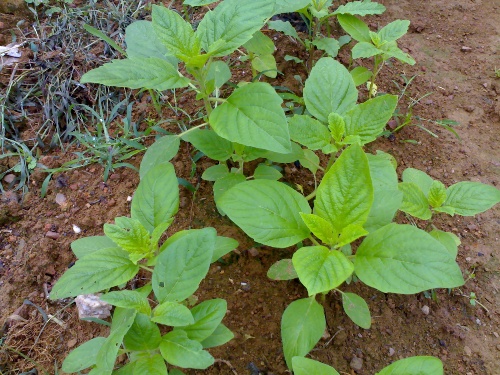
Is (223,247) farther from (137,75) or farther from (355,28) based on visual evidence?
(355,28)

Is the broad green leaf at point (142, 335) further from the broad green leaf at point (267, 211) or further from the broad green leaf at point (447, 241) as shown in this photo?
the broad green leaf at point (447, 241)

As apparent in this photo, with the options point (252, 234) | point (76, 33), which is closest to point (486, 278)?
point (252, 234)

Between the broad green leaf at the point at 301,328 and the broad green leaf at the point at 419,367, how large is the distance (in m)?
0.31

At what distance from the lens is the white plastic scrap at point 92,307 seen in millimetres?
1891

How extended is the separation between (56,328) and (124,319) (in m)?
0.61

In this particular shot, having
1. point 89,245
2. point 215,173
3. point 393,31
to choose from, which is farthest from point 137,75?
point 393,31

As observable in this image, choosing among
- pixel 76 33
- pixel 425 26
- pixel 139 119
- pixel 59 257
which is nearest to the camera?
pixel 59 257

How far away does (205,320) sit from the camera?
1.52m

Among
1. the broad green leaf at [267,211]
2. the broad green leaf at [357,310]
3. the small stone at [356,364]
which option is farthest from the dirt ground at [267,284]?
the broad green leaf at [267,211]

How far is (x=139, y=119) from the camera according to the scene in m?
2.62

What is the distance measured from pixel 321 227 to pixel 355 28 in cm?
150

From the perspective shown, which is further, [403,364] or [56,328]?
[56,328]

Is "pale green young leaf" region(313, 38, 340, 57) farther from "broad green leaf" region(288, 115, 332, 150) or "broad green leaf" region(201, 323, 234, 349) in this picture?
"broad green leaf" region(201, 323, 234, 349)

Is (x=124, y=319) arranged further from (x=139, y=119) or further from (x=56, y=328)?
(x=139, y=119)
